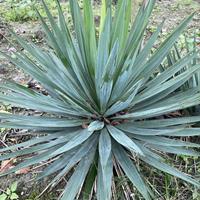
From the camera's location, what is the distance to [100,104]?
2174 mm

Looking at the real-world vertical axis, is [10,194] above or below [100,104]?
below

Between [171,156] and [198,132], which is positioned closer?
[198,132]

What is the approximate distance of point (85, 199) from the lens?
2182 mm

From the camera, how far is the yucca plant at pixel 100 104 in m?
2.06

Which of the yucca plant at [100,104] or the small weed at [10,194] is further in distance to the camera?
the small weed at [10,194]

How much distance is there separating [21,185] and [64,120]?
0.59 m

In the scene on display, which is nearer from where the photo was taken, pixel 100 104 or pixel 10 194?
pixel 100 104

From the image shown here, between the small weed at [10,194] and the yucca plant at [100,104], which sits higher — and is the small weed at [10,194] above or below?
below

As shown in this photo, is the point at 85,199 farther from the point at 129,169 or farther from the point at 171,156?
the point at 171,156

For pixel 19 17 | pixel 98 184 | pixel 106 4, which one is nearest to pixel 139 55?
pixel 106 4

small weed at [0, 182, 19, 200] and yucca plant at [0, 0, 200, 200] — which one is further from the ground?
yucca plant at [0, 0, 200, 200]

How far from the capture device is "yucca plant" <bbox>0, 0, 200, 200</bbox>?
206 cm

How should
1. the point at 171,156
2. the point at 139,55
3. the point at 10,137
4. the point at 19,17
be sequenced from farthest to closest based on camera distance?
1. the point at 19,17
2. the point at 10,137
3. the point at 171,156
4. the point at 139,55

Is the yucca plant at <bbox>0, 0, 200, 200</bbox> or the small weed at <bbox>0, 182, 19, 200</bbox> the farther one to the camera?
the small weed at <bbox>0, 182, 19, 200</bbox>
